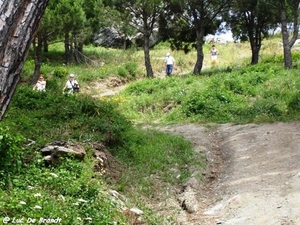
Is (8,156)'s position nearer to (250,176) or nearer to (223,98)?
(250,176)

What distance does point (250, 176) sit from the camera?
6.88m

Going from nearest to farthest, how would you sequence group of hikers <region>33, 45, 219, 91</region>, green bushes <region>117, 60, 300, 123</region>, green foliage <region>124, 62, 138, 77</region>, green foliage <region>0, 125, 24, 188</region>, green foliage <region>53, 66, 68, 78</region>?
green foliage <region>0, 125, 24, 188</region> → green bushes <region>117, 60, 300, 123</region> → group of hikers <region>33, 45, 219, 91</region> → green foliage <region>53, 66, 68, 78</region> → green foliage <region>124, 62, 138, 77</region>

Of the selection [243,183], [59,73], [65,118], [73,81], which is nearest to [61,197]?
[243,183]

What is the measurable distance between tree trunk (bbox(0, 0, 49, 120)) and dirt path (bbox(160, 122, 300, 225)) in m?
3.24

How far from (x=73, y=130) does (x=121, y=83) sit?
50.9 ft

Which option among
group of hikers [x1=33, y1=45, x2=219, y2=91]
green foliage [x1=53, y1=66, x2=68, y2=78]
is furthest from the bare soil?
green foliage [x1=53, y1=66, x2=68, y2=78]

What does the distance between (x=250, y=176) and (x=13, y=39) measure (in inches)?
194

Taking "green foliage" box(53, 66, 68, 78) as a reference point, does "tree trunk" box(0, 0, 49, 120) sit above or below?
above

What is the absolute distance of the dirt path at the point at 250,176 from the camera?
5.29m

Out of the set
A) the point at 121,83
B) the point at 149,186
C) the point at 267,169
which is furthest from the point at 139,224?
the point at 121,83

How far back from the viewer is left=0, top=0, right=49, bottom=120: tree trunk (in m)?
2.75

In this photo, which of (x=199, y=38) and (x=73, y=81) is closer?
(x=73, y=81)

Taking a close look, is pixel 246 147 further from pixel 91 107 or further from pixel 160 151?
pixel 91 107

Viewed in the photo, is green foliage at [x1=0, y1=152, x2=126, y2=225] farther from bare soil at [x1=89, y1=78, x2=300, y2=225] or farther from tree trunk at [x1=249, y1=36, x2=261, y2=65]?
tree trunk at [x1=249, y1=36, x2=261, y2=65]
